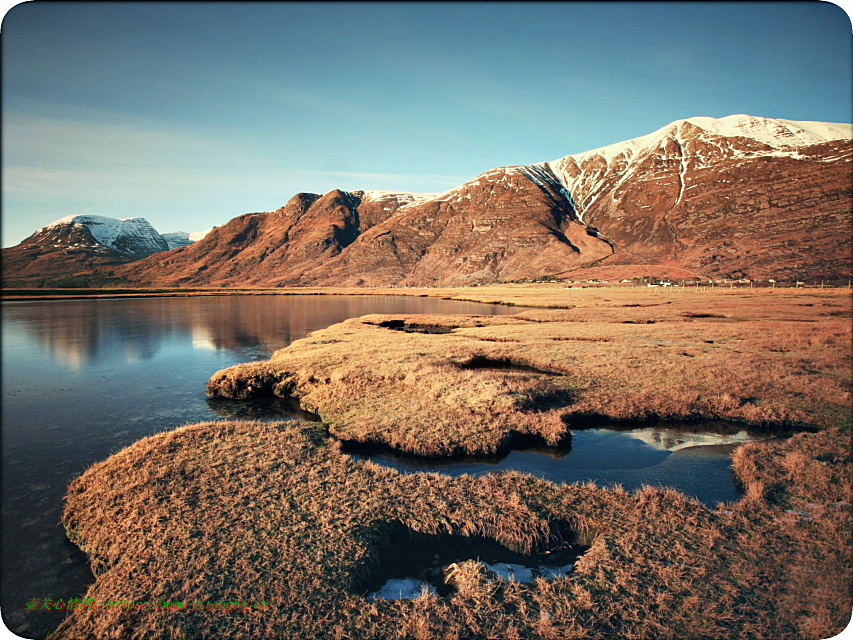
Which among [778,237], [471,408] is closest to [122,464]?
[471,408]

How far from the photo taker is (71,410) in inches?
752

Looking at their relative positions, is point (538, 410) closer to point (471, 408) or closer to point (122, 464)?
point (471, 408)

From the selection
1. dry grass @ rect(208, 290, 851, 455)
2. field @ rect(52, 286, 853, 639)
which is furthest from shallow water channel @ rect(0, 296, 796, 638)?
dry grass @ rect(208, 290, 851, 455)

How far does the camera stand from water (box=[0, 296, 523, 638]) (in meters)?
8.05

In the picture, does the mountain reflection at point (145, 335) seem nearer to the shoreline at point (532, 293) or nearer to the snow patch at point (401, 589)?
the snow patch at point (401, 589)

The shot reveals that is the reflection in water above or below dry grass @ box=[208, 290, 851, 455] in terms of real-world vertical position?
below

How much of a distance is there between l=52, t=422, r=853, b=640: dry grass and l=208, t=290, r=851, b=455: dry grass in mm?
4095

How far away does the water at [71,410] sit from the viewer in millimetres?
8047

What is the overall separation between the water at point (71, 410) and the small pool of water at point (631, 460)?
759cm

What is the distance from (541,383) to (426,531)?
1197cm

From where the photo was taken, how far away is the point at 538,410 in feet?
53.8

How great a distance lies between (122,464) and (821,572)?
51.2 feet

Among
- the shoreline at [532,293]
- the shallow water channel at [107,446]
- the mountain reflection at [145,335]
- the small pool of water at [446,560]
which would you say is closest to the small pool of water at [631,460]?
the shallow water channel at [107,446]

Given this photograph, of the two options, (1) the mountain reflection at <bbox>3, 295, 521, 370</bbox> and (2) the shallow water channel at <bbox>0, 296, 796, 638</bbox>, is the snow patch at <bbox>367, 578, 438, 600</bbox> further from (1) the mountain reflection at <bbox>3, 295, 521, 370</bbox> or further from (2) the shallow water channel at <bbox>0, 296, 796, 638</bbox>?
(1) the mountain reflection at <bbox>3, 295, 521, 370</bbox>
